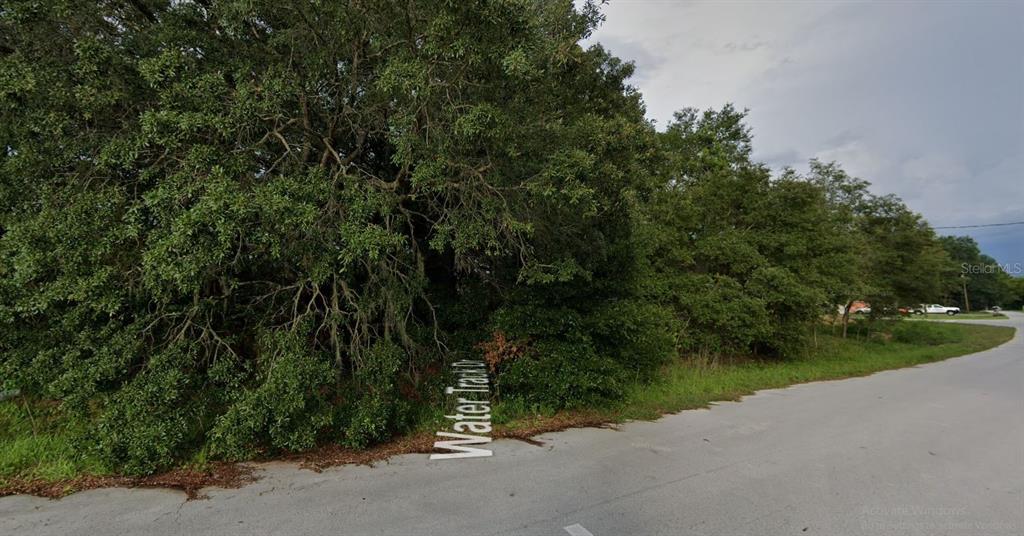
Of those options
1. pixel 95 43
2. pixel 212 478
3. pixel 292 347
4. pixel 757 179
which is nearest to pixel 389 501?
pixel 212 478

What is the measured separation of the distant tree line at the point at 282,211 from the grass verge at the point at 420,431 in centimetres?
19

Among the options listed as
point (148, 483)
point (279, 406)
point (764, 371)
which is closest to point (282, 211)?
point (279, 406)

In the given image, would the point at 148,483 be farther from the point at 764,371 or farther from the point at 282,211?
the point at 764,371

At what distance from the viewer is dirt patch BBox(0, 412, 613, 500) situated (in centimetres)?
371

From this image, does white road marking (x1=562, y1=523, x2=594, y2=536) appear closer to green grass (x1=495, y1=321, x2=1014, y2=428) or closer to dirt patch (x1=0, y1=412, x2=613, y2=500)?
dirt patch (x1=0, y1=412, x2=613, y2=500)

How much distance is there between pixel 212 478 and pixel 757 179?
40.6ft

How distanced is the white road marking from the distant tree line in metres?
2.38

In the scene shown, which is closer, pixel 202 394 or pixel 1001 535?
pixel 1001 535

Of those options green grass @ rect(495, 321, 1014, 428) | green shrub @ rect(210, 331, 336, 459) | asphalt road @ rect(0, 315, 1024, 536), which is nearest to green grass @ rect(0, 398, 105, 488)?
asphalt road @ rect(0, 315, 1024, 536)

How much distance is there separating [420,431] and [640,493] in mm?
2661

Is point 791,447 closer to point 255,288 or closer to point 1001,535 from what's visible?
point 1001,535

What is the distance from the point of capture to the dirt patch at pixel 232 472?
3.71 meters

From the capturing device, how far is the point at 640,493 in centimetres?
370

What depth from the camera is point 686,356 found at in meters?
10.3
